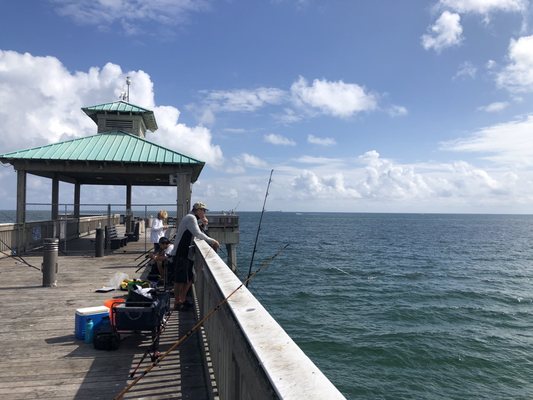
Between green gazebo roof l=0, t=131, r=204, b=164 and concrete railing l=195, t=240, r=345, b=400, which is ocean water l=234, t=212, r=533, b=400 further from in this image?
concrete railing l=195, t=240, r=345, b=400

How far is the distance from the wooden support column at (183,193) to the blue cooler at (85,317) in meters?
8.94

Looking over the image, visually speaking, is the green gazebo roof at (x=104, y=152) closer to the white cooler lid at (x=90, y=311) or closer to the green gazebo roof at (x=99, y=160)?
the green gazebo roof at (x=99, y=160)

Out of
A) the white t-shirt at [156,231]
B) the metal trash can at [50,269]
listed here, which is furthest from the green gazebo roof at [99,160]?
the metal trash can at [50,269]

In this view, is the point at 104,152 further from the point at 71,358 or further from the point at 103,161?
the point at 71,358

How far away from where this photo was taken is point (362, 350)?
1440 cm

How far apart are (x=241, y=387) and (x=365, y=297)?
21826 millimetres

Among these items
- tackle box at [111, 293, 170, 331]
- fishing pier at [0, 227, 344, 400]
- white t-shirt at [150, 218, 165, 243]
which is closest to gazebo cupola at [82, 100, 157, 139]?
white t-shirt at [150, 218, 165, 243]

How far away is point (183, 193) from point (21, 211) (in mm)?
5523

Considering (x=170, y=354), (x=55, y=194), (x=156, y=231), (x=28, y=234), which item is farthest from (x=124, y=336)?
(x=55, y=194)

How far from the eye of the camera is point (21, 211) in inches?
561

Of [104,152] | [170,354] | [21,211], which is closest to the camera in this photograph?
[170,354]

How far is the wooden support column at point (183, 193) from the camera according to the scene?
14539 mm

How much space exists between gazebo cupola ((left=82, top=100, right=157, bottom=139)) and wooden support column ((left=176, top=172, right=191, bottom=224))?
18.1 feet

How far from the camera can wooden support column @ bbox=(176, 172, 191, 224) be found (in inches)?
572
